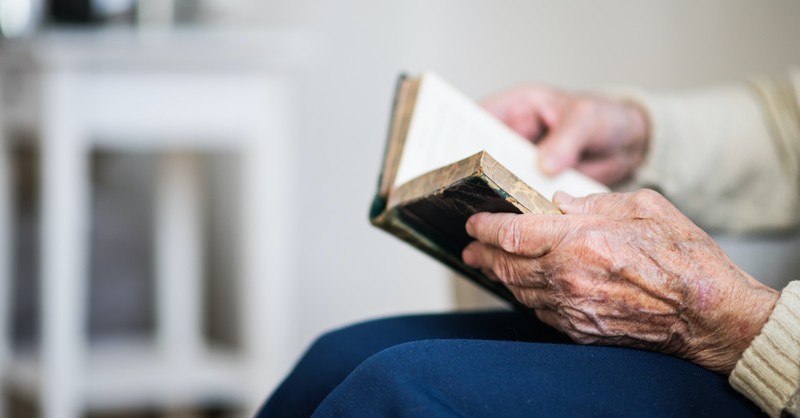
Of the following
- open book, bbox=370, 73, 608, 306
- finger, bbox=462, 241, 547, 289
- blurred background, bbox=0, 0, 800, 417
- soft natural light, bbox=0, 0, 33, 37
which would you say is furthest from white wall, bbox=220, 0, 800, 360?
finger, bbox=462, 241, 547, 289

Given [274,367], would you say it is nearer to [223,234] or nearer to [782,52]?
[223,234]

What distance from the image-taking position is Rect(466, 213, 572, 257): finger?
0.42m

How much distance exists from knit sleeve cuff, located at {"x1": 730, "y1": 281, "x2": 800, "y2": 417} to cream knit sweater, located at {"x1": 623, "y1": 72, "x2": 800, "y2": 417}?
43 centimetres

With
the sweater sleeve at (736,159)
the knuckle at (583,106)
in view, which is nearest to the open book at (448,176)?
the knuckle at (583,106)

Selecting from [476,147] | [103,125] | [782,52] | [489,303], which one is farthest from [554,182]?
[782,52]

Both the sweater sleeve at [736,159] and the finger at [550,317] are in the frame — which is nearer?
the finger at [550,317]

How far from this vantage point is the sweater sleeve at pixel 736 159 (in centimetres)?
84

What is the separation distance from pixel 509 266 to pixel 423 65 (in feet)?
3.77

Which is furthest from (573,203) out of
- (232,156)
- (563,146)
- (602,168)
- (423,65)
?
(232,156)

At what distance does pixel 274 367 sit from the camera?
3.96 feet

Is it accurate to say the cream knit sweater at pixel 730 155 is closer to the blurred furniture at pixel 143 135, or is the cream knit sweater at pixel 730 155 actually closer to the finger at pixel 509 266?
the finger at pixel 509 266

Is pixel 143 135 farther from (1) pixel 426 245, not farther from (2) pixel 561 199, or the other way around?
(2) pixel 561 199

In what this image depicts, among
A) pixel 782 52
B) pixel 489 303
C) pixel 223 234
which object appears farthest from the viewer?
pixel 223 234

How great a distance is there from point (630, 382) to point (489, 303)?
16.1 inches
